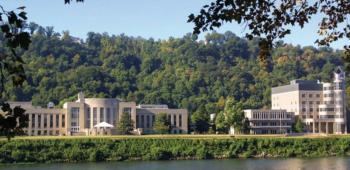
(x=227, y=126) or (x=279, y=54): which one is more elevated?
(x=279, y=54)

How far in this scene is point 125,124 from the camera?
7169 cm

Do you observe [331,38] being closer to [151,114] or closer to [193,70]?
[151,114]

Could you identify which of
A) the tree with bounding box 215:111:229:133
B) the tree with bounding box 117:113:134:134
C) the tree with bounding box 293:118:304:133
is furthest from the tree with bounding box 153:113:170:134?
the tree with bounding box 293:118:304:133

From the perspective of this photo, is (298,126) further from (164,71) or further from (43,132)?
(164,71)

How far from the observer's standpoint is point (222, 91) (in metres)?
106

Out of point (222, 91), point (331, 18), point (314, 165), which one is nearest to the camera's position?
point (331, 18)

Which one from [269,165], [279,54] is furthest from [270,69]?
[269,165]

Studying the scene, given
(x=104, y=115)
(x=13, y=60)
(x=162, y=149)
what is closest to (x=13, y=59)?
(x=13, y=60)

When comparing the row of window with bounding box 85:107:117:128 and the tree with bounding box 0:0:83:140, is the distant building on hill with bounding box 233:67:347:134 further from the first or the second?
the tree with bounding box 0:0:83:140

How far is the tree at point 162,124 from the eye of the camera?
7194 cm

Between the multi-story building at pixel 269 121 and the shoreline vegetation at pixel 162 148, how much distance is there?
63.9ft

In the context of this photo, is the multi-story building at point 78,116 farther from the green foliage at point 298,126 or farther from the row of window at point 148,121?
the green foliage at point 298,126

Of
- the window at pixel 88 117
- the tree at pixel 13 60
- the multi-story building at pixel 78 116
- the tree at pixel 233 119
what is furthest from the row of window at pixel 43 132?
the tree at pixel 13 60

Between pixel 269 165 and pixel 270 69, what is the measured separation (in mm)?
81793
